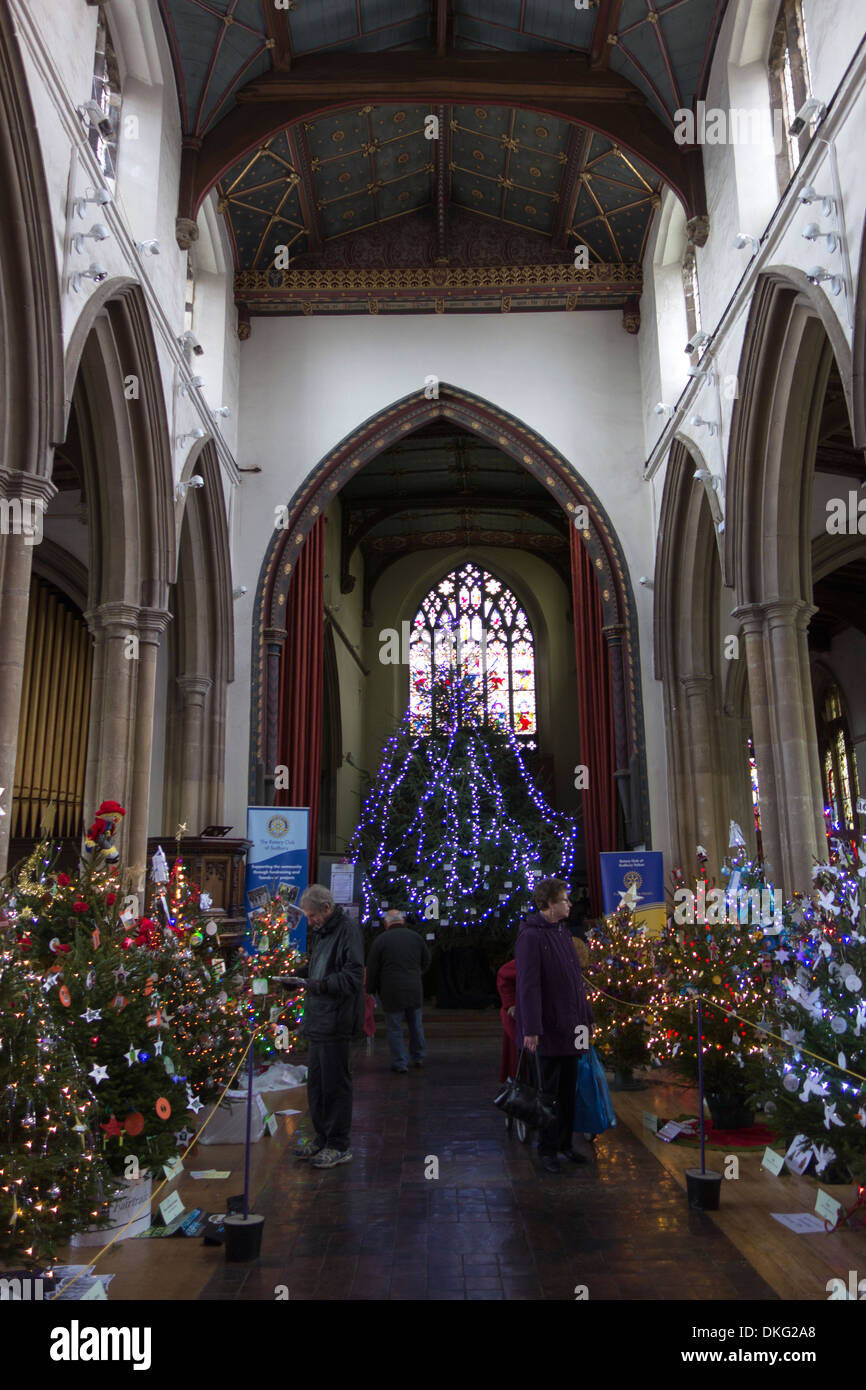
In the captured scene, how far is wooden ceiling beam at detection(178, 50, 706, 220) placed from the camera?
1052 cm

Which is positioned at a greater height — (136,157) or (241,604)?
(136,157)

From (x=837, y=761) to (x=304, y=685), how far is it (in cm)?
1022

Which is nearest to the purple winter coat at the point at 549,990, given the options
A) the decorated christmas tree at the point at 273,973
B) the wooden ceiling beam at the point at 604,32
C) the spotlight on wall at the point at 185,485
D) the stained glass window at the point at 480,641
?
the decorated christmas tree at the point at 273,973

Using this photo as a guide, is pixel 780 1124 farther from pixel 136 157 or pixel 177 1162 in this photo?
pixel 136 157

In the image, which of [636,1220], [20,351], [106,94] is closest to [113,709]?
[20,351]

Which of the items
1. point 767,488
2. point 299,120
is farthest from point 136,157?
point 767,488

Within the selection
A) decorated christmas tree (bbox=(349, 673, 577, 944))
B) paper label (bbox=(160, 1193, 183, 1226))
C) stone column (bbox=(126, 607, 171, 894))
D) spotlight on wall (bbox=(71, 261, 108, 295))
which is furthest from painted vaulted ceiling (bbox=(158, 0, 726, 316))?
paper label (bbox=(160, 1193, 183, 1226))

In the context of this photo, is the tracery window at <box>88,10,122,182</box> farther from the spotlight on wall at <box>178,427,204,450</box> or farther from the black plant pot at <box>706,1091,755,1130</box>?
the black plant pot at <box>706,1091,755,1130</box>

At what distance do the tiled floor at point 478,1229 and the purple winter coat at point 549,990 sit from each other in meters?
0.60

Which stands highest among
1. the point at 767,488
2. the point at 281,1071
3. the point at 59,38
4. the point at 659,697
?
the point at 59,38

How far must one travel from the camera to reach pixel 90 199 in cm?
720

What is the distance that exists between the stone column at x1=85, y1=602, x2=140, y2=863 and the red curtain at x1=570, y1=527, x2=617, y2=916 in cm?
585
